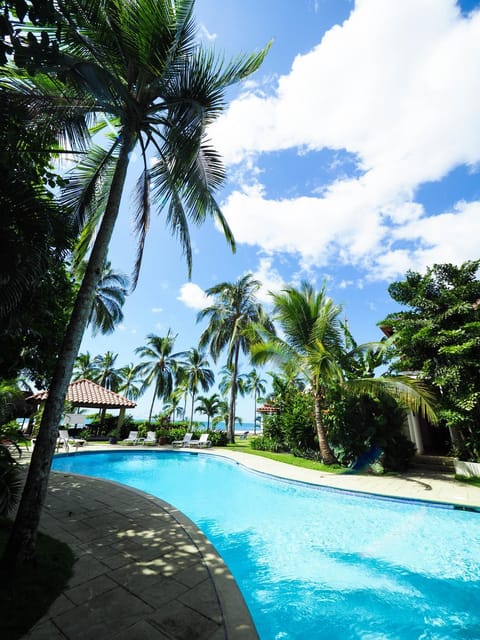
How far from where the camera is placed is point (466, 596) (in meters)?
4.06

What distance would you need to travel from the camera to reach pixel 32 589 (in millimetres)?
2773

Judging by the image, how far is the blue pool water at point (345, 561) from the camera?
142 inches

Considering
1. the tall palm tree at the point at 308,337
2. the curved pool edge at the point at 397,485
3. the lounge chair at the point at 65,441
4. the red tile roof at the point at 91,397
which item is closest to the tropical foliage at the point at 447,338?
the curved pool edge at the point at 397,485

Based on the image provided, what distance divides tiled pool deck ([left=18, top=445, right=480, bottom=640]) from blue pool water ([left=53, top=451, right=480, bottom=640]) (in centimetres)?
107

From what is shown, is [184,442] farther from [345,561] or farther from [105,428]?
[345,561]

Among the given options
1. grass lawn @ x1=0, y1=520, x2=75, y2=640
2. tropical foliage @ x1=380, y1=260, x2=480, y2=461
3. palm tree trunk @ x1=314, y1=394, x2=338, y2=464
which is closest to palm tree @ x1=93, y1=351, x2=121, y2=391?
palm tree trunk @ x1=314, y1=394, x2=338, y2=464

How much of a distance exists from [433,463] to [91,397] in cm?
1990

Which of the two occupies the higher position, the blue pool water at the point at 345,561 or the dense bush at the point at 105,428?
the dense bush at the point at 105,428

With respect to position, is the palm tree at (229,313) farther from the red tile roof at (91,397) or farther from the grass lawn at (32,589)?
the grass lawn at (32,589)

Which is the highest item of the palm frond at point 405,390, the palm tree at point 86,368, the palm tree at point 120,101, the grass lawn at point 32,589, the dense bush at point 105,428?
the palm tree at point 86,368

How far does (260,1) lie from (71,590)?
1011cm

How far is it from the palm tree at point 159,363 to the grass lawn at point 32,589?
25.3 m

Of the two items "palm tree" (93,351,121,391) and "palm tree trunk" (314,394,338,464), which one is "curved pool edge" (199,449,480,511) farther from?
"palm tree" (93,351,121,391)

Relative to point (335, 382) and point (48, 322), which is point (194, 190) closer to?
point (48, 322)
